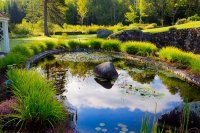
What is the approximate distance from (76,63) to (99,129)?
27.3ft

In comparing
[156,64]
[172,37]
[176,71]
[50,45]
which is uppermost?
[172,37]

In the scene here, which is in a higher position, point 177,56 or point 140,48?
point 140,48

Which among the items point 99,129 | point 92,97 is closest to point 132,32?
point 92,97

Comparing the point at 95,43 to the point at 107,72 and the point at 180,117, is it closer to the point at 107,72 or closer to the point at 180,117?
the point at 107,72

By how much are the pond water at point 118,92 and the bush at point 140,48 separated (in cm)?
154

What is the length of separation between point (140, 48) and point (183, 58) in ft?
12.4

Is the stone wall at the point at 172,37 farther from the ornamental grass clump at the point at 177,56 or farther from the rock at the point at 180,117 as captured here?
the rock at the point at 180,117

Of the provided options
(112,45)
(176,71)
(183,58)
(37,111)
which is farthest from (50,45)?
(37,111)

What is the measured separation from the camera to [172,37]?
60.4 ft

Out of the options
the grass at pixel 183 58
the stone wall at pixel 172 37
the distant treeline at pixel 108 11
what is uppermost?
the distant treeline at pixel 108 11

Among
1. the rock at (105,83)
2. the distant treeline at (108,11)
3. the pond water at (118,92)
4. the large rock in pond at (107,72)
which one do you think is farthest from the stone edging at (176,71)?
the distant treeline at (108,11)

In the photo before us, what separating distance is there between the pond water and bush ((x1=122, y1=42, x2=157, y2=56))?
154 cm

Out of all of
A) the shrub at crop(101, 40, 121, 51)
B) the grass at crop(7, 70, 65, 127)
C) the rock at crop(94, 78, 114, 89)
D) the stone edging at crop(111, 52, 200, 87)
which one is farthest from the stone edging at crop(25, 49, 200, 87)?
the grass at crop(7, 70, 65, 127)

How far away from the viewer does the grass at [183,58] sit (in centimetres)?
1160
